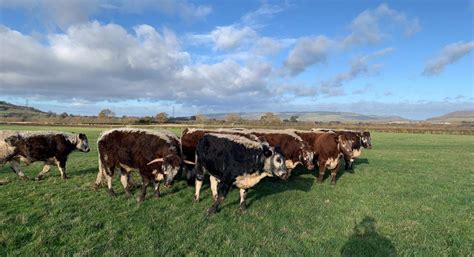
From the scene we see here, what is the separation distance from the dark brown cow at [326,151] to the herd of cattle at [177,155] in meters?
0.05

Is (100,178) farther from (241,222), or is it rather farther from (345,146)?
(345,146)

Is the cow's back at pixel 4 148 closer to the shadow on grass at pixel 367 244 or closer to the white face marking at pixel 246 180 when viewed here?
the white face marking at pixel 246 180

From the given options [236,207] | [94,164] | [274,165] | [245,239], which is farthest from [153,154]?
[94,164]

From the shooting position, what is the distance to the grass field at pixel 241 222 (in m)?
6.57

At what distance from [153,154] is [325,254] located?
19.5ft

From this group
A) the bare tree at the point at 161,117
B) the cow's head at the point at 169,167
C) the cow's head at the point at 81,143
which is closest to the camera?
the cow's head at the point at 169,167

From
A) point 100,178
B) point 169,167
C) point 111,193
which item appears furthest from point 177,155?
point 100,178

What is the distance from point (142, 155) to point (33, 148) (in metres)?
5.57

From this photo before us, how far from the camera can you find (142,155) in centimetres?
1019

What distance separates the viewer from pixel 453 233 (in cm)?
794

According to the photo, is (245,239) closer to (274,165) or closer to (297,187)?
(274,165)

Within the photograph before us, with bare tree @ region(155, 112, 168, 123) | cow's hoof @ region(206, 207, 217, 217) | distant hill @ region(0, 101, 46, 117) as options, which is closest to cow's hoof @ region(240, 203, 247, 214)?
cow's hoof @ region(206, 207, 217, 217)

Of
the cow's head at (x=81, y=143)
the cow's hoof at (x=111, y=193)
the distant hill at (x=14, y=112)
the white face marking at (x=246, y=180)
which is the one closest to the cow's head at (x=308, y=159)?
the white face marking at (x=246, y=180)

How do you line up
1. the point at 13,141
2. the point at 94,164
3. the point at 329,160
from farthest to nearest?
the point at 94,164 < the point at 329,160 < the point at 13,141
